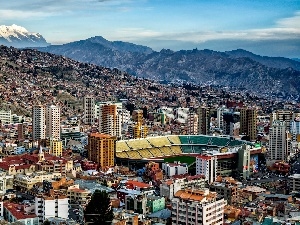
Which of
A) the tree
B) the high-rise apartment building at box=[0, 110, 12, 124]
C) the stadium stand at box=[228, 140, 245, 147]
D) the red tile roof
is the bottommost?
the red tile roof

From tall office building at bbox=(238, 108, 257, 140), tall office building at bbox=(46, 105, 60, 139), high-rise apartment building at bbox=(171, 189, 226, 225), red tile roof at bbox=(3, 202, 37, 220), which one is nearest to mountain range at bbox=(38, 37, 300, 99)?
tall office building at bbox=(238, 108, 257, 140)

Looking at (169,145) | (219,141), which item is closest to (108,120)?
(169,145)

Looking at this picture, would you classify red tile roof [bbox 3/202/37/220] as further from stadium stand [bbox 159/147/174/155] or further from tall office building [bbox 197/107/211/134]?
tall office building [bbox 197/107/211/134]

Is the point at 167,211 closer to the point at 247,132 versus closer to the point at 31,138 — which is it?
the point at 31,138

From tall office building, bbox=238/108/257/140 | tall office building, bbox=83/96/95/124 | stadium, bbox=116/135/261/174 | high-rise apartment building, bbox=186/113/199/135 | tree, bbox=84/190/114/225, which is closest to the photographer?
tree, bbox=84/190/114/225

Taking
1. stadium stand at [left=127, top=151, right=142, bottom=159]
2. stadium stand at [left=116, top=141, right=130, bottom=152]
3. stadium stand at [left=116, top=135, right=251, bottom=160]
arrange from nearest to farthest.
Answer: stadium stand at [left=127, top=151, right=142, bottom=159] < stadium stand at [left=116, top=141, right=130, bottom=152] < stadium stand at [left=116, top=135, right=251, bottom=160]

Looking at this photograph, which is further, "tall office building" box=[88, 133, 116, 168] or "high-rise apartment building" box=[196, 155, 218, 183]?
"tall office building" box=[88, 133, 116, 168]

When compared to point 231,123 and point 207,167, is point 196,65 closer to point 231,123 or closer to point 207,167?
point 231,123

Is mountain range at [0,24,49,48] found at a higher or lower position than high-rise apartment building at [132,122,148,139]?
higher
